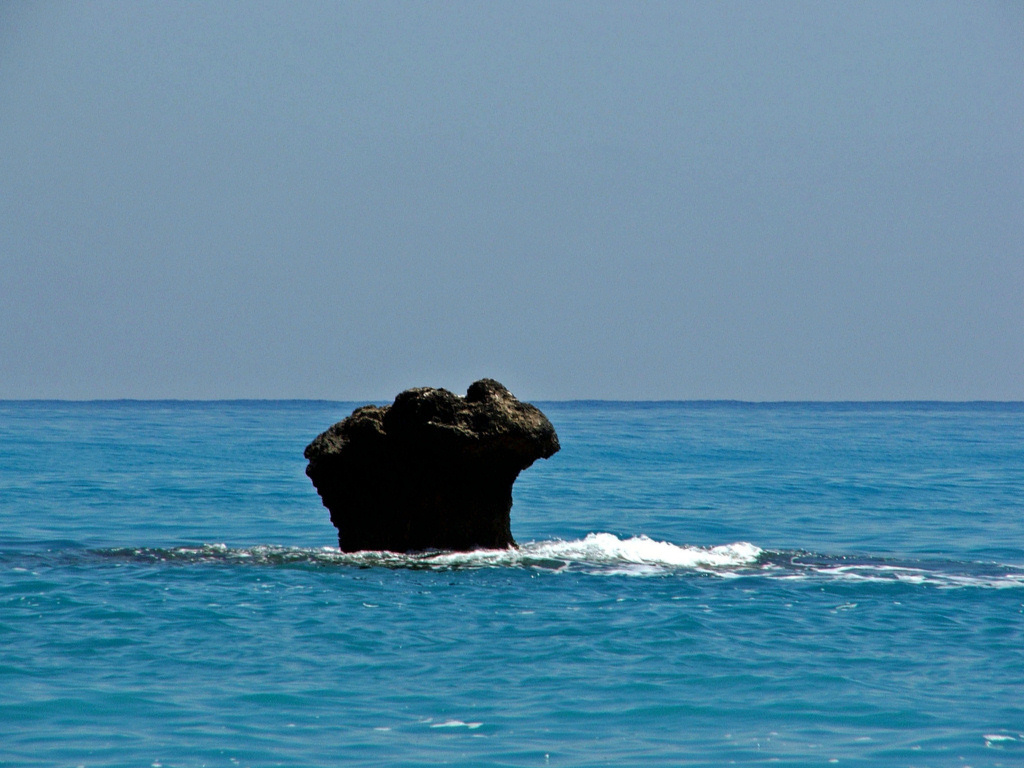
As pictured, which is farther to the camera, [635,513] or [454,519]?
[635,513]

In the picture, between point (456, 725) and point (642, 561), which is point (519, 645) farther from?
point (642, 561)

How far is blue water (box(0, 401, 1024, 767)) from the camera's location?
9.30 metres

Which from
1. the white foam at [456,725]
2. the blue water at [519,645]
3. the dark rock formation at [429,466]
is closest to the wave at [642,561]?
the blue water at [519,645]

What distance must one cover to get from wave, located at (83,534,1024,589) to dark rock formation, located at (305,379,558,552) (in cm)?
37

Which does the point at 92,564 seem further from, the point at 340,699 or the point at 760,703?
the point at 760,703

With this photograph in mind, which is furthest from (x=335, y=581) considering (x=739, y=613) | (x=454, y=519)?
(x=739, y=613)

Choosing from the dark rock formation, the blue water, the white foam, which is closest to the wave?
the blue water

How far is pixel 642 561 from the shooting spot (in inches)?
695

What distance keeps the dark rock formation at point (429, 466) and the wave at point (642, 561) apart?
0.37 metres

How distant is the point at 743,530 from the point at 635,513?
3.44 m

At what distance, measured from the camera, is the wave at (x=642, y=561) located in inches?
657

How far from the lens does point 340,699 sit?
10305 mm

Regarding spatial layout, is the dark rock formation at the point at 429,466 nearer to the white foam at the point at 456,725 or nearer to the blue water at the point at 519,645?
the blue water at the point at 519,645

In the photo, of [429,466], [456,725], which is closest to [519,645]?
[456,725]
